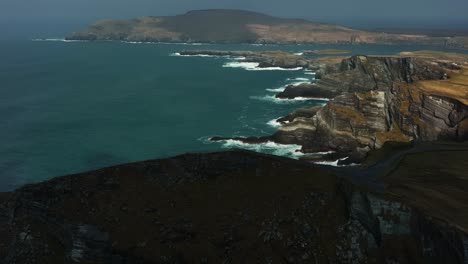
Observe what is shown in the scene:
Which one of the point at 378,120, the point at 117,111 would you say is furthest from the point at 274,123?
the point at 117,111

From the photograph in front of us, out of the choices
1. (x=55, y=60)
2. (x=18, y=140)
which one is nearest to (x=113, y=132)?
(x=18, y=140)

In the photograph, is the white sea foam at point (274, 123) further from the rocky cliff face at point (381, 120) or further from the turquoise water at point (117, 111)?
the rocky cliff face at point (381, 120)

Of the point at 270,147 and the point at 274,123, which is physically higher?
the point at 274,123

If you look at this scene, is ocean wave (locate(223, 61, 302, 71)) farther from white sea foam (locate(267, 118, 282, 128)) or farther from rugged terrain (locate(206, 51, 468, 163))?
rugged terrain (locate(206, 51, 468, 163))

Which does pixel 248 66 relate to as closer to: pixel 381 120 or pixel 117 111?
pixel 117 111

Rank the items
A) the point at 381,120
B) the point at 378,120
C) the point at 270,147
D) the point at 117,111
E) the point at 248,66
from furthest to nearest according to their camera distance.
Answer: the point at 248,66 < the point at 117,111 < the point at 270,147 < the point at 378,120 < the point at 381,120

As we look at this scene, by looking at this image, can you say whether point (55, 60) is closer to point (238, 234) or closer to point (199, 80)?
point (199, 80)

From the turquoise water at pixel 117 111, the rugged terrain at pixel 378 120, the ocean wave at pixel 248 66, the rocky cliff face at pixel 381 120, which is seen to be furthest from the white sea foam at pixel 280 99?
the ocean wave at pixel 248 66
